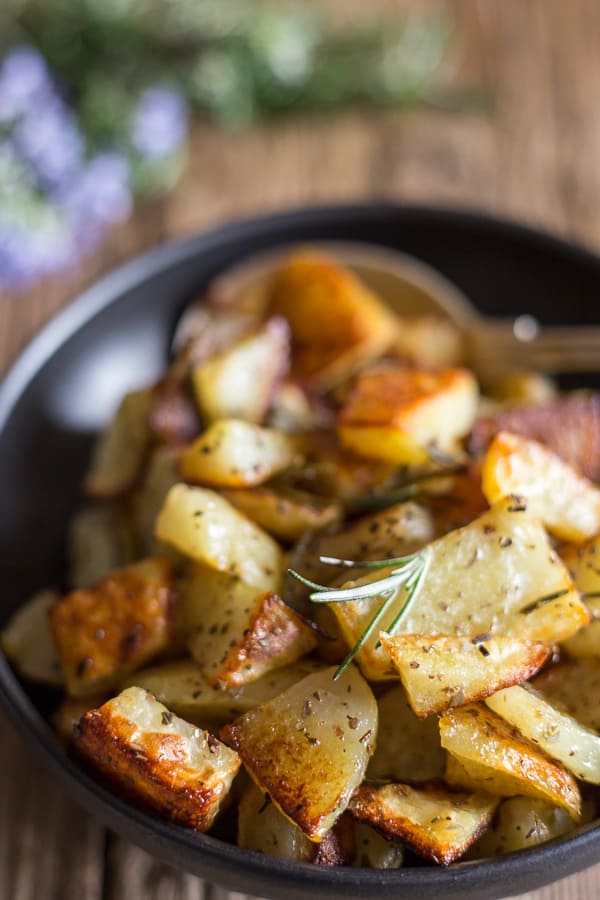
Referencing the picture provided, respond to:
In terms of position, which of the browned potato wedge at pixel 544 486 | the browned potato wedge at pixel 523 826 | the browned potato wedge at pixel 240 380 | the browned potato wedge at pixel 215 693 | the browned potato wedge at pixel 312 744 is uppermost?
Result: the browned potato wedge at pixel 240 380

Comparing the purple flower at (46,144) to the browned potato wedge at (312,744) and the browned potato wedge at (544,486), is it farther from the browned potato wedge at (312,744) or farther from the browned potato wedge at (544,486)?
the browned potato wedge at (312,744)

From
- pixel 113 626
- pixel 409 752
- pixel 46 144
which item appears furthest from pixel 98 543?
pixel 46 144

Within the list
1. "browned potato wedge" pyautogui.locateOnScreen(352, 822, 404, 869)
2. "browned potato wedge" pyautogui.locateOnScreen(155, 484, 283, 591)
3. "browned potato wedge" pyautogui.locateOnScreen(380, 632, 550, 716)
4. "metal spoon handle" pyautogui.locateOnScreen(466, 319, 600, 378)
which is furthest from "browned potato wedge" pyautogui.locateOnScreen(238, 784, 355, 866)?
"metal spoon handle" pyautogui.locateOnScreen(466, 319, 600, 378)

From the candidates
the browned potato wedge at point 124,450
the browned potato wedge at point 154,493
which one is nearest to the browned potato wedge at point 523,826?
the browned potato wedge at point 154,493

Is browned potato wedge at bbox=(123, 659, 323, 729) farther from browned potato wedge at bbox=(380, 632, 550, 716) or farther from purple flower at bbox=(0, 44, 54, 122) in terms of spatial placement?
purple flower at bbox=(0, 44, 54, 122)

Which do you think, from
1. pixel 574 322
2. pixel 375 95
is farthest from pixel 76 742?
pixel 375 95

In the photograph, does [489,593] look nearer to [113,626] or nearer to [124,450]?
[113,626]

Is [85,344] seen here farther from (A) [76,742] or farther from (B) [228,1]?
(B) [228,1]
